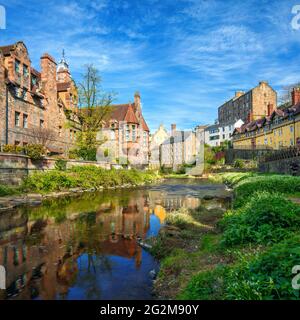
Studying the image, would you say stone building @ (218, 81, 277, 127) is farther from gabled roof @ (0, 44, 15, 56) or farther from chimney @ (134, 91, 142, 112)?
gabled roof @ (0, 44, 15, 56)

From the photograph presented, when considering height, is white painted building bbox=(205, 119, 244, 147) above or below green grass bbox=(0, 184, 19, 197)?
above

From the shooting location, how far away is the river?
571 cm

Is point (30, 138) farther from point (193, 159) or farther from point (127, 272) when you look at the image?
point (193, 159)

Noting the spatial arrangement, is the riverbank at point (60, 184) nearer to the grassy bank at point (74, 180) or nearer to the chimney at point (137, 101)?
the grassy bank at point (74, 180)

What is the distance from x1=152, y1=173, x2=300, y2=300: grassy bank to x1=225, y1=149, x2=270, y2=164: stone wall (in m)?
46.7

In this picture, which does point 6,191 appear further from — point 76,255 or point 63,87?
point 63,87

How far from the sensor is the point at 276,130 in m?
51.2

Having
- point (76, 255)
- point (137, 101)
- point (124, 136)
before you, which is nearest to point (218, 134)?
point (137, 101)

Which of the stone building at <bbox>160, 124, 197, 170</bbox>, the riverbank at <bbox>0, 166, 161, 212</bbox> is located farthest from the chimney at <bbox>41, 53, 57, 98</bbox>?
the stone building at <bbox>160, 124, 197, 170</bbox>

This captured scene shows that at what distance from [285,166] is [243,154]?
1258 inches

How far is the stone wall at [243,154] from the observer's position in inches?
2097

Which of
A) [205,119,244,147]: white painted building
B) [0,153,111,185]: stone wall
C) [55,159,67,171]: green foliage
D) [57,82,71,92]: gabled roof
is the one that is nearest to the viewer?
[0,153,111,185]: stone wall

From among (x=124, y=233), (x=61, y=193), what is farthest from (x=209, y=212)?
(x=61, y=193)

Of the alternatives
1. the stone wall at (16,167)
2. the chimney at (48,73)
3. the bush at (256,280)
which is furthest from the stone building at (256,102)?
the bush at (256,280)
